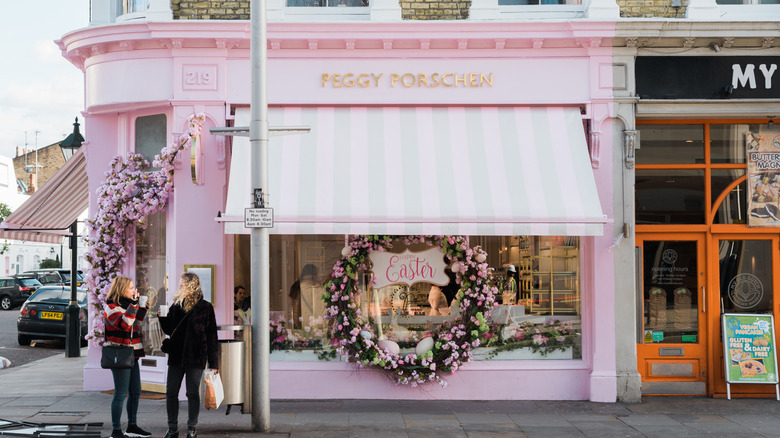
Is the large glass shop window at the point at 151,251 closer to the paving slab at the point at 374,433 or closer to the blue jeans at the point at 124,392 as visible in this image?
the blue jeans at the point at 124,392

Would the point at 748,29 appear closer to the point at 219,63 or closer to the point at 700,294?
the point at 700,294

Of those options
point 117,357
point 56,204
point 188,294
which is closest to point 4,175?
point 56,204

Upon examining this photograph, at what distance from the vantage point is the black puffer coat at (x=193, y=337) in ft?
26.9

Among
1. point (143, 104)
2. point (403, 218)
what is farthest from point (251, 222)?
point (143, 104)

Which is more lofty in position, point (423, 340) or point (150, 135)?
point (150, 135)

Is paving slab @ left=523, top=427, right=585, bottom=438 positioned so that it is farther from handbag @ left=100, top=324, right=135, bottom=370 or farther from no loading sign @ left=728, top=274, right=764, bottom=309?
handbag @ left=100, top=324, right=135, bottom=370

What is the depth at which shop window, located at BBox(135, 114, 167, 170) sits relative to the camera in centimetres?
Result: 1174

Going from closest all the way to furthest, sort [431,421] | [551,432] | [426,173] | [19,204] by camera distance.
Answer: [551,432] < [431,421] < [426,173] < [19,204]

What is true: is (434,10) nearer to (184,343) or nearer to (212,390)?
(184,343)

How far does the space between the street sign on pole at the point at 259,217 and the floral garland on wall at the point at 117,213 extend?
2.94 m

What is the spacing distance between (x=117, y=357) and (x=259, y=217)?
2117 mm

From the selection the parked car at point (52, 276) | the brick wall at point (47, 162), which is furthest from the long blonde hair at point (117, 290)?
the brick wall at point (47, 162)

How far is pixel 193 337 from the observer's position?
26.9ft

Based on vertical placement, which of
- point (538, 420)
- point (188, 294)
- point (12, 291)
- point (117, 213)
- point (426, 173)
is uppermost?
point (426, 173)
